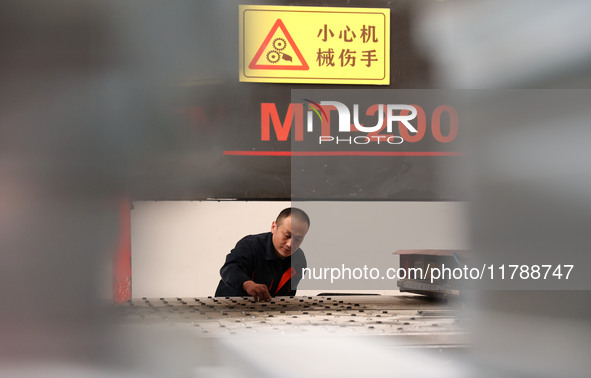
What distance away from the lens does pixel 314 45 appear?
1971 mm

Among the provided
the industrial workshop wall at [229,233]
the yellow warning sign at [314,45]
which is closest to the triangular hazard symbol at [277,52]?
the yellow warning sign at [314,45]

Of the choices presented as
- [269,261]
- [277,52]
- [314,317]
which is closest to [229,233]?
[269,261]

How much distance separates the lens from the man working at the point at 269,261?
1.98 meters

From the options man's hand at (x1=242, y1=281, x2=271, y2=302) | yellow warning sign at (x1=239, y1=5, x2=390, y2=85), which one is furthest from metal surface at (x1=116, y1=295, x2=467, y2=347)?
yellow warning sign at (x1=239, y1=5, x2=390, y2=85)

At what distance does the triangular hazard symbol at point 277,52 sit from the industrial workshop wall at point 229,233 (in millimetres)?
434

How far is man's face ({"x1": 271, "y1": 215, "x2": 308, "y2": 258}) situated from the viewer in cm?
198

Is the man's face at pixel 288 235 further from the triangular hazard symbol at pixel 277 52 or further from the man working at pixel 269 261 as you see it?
the triangular hazard symbol at pixel 277 52

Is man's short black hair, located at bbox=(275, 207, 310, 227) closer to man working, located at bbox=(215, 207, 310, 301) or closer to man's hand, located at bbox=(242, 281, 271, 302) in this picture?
man working, located at bbox=(215, 207, 310, 301)

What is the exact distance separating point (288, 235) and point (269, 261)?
107 mm

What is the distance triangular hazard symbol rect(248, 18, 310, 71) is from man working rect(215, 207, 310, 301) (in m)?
0.46

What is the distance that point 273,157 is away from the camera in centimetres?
197

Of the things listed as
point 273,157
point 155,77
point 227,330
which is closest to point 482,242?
point 273,157

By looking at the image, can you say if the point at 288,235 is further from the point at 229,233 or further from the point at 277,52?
the point at 277,52

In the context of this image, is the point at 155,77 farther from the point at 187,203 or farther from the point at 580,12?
the point at 580,12
